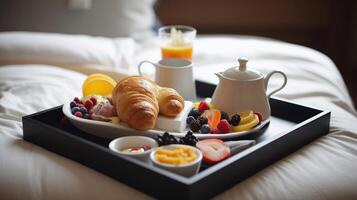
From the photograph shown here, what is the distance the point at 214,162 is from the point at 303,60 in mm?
1027

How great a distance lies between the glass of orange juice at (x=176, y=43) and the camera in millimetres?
1666

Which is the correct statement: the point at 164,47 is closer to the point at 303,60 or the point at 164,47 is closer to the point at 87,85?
the point at 87,85

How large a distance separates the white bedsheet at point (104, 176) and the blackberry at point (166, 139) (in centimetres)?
13

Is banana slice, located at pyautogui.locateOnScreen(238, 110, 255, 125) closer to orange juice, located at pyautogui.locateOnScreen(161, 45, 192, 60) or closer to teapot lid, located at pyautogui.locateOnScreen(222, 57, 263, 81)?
teapot lid, located at pyautogui.locateOnScreen(222, 57, 263, 81)

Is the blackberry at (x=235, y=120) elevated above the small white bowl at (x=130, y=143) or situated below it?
above

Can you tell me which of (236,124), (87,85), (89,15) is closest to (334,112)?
(236,124)

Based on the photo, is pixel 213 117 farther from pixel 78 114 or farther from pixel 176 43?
pixel 176 43

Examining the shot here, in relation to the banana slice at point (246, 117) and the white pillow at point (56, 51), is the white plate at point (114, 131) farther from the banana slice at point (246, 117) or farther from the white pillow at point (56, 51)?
the white pillow at point (56, 51)

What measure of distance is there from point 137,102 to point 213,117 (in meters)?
0.18

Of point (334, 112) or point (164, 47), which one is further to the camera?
point (164, 47)

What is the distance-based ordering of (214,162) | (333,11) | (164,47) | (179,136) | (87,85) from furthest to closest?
1. (333,11)
2. (164,47)
3. (87,85)
4. (179,136)
5. (214,162)

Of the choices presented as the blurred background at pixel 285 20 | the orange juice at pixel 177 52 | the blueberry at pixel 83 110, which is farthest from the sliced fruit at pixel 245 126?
the blurred background at pixel 285 20

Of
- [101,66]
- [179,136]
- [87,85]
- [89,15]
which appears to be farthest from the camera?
[89,15]

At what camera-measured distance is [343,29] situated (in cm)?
292
